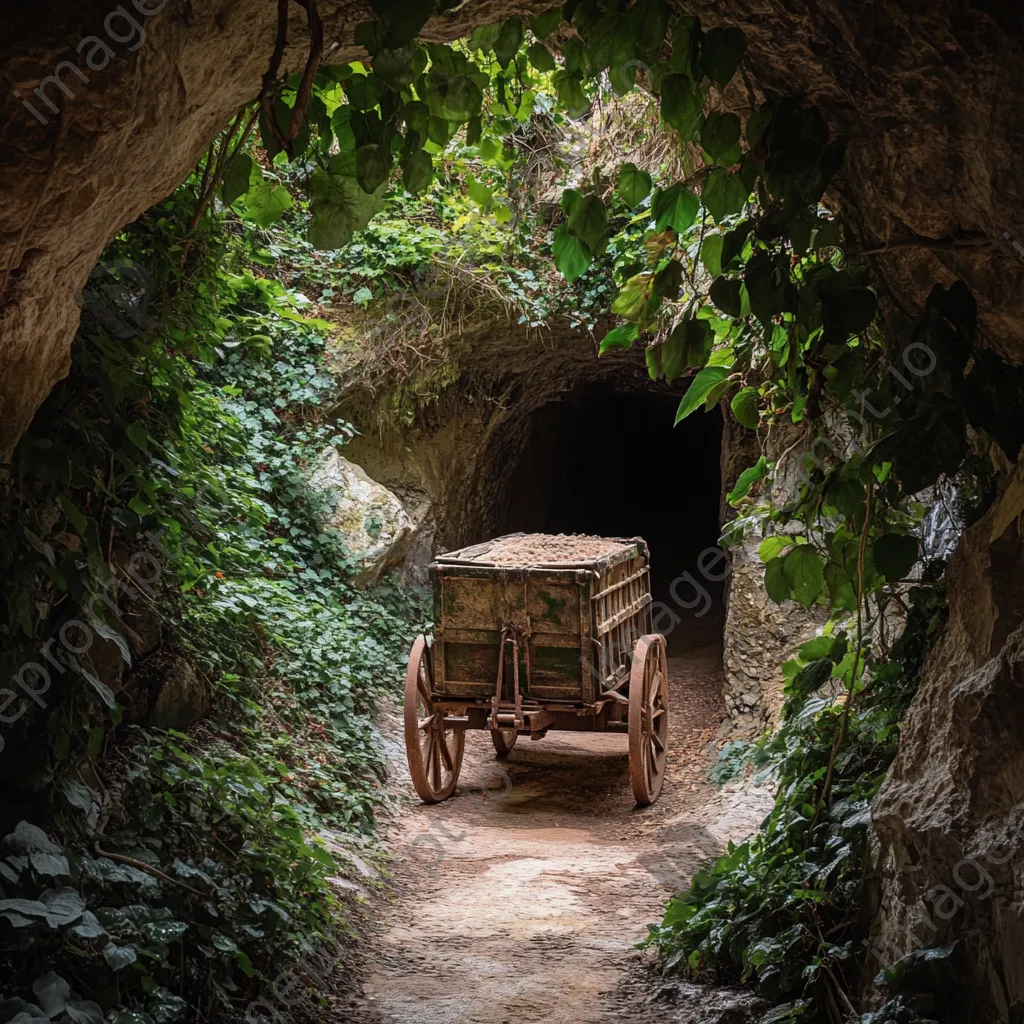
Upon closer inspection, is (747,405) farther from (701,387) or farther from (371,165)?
(371,165)

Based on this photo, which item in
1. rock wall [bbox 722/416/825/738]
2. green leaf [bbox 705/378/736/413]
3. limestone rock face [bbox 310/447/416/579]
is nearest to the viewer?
green leaf [bbox 705/378/736/413]

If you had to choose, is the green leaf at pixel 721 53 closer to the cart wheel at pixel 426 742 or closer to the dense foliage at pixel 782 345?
the dense foliage at pixel 782 345

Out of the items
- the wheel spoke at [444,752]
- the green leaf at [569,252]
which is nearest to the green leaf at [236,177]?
the green leaf at [569,252]

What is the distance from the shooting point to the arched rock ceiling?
90.9 inches

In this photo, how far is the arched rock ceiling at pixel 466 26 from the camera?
2.31 m

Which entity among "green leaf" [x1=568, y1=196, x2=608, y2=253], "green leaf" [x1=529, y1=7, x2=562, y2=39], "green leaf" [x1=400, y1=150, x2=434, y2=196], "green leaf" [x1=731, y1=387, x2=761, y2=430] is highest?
"green leaf" [x1=529, y1=7, x2=562, y2=39]

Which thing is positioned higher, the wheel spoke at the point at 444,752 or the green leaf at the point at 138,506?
the green leaf at the point at 138,506

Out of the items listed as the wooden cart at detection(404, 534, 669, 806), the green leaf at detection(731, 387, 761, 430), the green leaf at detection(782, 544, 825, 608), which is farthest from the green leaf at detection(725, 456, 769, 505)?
the wooden cart at detection(404, 534, 669, 806)

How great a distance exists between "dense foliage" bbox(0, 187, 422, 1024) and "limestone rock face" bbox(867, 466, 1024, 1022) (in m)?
2.30

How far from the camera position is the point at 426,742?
7.91 metres

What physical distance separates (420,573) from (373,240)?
11.4ft

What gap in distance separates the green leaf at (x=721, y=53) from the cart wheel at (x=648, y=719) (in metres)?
5.29

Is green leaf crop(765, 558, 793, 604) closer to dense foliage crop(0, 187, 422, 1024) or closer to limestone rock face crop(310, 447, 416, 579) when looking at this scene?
dense foliage crop(0, 187, 422, 1024)

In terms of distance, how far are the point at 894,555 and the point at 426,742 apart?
5.46 meters
